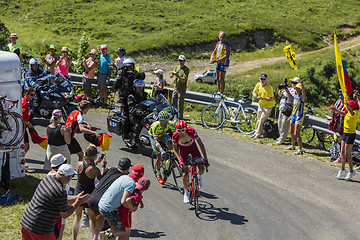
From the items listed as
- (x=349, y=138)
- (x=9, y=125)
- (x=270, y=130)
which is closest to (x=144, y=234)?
(x=9, y=125)

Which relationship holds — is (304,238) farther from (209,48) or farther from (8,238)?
(209,48)

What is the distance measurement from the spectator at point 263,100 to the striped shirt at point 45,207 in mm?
9358

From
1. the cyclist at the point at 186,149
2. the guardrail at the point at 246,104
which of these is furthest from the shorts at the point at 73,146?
the guardrail at the point at 246,104

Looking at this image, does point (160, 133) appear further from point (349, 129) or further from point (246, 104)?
point (246, 104)

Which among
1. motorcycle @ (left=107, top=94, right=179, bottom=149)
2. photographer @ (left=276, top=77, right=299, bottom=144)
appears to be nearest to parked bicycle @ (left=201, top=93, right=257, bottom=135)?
photographer @ (left=276, top=77, right=299, bottom=144)

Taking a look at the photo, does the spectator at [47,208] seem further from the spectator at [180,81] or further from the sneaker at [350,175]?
the spectator at [180,81]

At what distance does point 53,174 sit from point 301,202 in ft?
20.7

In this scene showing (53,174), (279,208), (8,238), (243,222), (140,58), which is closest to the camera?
(53,174)

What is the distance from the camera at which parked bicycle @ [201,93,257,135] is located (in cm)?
1485

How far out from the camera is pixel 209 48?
216 feet

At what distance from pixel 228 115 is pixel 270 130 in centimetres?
181

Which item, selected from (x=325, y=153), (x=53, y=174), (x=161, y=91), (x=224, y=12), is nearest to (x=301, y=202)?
(x=325, y=153)

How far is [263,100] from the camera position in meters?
14.0

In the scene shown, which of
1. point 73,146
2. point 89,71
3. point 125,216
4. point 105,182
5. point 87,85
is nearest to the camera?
point 125,216
